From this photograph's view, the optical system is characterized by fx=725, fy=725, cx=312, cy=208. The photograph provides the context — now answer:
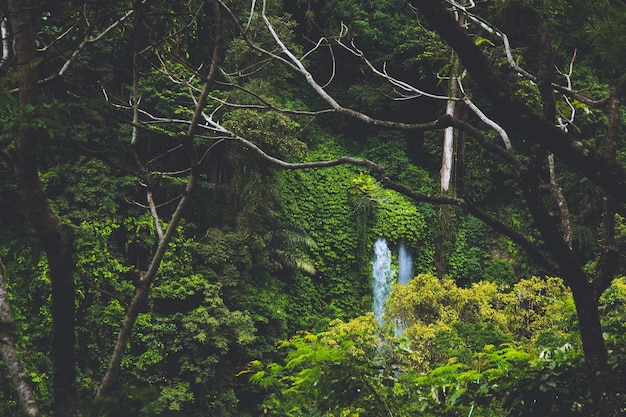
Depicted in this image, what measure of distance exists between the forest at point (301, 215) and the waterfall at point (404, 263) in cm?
4

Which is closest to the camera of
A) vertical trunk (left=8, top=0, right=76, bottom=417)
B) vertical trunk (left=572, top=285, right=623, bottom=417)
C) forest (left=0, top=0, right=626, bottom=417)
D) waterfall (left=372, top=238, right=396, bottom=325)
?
vertical trunk (left=8, top=0, right=76, bottom=417)

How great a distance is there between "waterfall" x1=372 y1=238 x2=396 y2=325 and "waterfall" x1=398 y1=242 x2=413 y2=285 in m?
0.29

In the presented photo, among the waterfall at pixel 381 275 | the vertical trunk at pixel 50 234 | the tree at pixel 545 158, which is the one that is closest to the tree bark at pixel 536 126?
the tree at pixel 545 158

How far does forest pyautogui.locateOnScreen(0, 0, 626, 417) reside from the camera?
102 inches

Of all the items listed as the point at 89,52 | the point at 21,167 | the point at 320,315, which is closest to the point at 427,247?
the point at 320,315

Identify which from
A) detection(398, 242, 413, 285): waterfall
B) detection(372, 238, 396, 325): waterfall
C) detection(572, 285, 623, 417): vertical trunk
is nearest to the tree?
detection(572, 285, 623, 417): vertical trunk

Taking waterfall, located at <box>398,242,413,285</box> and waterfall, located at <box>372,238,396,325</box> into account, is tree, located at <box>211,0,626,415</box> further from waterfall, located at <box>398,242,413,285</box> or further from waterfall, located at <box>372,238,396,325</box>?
waterfall, located at <box>398,242,413,285</box>

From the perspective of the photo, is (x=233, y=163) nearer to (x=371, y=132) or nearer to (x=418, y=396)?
(x=371, y=132)

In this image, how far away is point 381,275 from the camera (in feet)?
55.2

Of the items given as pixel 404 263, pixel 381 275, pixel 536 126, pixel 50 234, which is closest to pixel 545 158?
pixel 536 126

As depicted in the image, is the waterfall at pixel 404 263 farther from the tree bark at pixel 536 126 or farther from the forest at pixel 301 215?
the tree bark at pixel 536 126

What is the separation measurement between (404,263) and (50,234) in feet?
50.4

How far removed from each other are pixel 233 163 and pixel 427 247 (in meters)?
5.75

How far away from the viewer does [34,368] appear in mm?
10742
